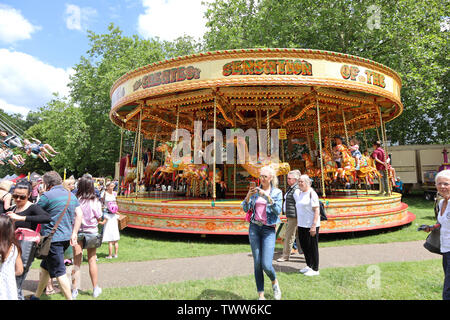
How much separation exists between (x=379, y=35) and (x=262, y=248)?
18.4 metres

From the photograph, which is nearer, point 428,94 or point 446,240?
point 446,240

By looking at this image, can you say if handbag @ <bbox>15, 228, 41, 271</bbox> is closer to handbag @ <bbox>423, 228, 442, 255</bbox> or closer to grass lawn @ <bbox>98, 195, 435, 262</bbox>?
grass lawn @ <bbox>98, 195, 435, 262</bbox>

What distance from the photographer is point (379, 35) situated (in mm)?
16641

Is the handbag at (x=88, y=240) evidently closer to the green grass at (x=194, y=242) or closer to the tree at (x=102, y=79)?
the green grass at (x=194, y=242)

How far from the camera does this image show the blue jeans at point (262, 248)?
317 centimetres

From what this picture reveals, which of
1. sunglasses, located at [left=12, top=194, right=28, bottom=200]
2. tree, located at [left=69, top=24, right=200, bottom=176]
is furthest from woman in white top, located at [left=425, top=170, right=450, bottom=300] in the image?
tree, located at [left=69, top=24, right=200, bottom=176]

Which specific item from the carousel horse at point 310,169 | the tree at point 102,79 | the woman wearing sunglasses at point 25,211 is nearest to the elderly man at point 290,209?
the woman wearing sunglasses at point 25,211

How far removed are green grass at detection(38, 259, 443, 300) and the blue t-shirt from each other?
1011 millimetres

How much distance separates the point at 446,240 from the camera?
8.84 feet

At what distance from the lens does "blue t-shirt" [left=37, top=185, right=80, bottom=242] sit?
3.16 m

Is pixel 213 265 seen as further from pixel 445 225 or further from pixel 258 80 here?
pixel 258 80
